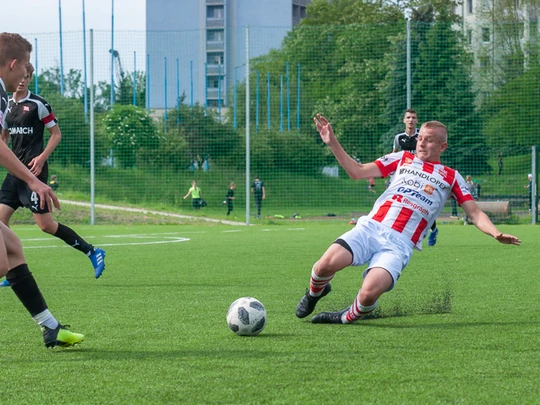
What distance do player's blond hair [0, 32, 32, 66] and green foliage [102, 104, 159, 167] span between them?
21.6 metres

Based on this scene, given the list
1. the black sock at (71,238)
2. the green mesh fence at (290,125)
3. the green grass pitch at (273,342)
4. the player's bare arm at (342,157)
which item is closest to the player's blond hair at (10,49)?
the green grass pitch at (273,342)

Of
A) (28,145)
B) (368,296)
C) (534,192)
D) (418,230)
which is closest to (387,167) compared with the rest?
(418,230)

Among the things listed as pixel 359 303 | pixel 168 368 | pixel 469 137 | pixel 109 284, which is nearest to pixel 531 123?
pixel 469 137

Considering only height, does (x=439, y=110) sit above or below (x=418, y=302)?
above

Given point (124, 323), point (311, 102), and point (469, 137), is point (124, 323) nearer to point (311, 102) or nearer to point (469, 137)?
point (469, 137)

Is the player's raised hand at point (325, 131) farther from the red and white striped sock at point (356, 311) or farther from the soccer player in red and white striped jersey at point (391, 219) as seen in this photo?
the red and white striped sock at point (356, 311)

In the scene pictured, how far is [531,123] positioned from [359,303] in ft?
73.0

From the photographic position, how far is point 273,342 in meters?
5.39

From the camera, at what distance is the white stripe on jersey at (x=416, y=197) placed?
253 inches

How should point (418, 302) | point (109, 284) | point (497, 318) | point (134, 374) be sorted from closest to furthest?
1. point (134, 374)
2. point (497, 318)
3. point (418, 302)
4. point (109, 284)

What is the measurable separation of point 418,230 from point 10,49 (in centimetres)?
313

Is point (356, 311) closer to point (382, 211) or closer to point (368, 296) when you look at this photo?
point (368, 296)

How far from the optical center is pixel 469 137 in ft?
90.2

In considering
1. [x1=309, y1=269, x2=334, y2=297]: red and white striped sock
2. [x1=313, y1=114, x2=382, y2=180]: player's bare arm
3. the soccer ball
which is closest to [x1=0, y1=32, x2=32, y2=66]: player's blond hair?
the soccer ball
